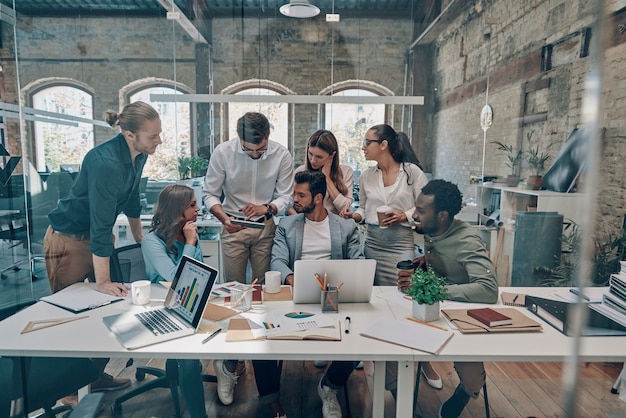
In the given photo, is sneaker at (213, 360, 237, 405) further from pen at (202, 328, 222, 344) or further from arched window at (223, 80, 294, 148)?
arched window at (223, 80, 294, 148)

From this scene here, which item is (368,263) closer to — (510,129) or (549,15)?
(510,129)

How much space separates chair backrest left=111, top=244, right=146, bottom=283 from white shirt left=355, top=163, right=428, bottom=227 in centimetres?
152

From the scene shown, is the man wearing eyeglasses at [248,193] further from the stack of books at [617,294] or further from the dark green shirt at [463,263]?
the stack of books at [617,294]

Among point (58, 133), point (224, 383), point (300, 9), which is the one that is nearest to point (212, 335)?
point (224, 383)

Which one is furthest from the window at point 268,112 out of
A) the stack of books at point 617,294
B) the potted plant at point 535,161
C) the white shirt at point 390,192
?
the stack of books at point 617,294

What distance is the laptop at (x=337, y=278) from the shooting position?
193 cm

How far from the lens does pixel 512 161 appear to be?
3.66 metres

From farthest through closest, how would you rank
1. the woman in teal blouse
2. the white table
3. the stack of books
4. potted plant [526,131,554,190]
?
potted plant [526,131,554,190], the woman in teal blouse, the stack of books, the white table

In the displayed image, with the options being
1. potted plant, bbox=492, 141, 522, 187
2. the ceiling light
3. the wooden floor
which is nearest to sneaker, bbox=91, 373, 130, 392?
the wooden floor

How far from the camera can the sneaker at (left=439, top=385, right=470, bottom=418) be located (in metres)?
2.14

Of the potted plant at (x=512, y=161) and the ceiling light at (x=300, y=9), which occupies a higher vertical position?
the ceiling light at (x=300, y=9)

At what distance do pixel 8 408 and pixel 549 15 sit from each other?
170 inches

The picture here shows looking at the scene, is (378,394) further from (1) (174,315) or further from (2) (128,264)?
(2) (128,264)

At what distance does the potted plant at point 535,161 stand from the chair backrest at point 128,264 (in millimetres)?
3149
